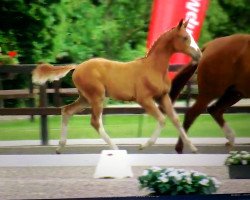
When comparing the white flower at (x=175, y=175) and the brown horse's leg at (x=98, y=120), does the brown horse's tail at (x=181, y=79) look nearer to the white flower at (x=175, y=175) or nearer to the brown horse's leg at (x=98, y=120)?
the brown horse's leg at (x=98, y=120)

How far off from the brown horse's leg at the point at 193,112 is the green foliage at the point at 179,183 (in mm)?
1397

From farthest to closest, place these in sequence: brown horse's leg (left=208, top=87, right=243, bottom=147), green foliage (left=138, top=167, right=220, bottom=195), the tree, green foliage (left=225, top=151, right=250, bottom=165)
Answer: brown horse's leg (left=208, top=87, right=243, bottom=147) → the tree → green foliage (left=225, top=151, right=250, bottom=165) → green foliage (left=138, top=167, right=220, bottom=195)

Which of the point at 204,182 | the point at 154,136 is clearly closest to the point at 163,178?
the point at 204,182

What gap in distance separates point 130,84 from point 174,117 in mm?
467

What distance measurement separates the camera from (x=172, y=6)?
8055mm

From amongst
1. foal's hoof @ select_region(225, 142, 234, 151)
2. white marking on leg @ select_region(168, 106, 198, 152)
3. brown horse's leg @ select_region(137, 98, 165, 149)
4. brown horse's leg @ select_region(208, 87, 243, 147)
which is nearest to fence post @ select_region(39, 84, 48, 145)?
brown horse's leg @ select_region(137, 98, 165, 149)

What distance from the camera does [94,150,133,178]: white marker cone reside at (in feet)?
25.2

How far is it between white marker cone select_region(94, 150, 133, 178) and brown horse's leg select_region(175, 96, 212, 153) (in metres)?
0.47

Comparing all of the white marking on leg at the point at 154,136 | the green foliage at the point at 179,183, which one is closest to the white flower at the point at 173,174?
the green foliage at the point at 179,183

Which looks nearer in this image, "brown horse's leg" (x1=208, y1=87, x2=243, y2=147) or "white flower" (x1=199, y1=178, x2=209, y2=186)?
"white flower" (x1=199, y1=178, x2=209, y2=186)

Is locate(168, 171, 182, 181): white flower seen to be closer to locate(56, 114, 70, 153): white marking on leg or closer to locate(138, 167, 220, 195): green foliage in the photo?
locate(138, 167, 220, 195): green foliage

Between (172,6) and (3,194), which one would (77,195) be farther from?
(172,6)

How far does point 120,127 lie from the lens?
8164mm

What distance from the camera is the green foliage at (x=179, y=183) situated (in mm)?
6516
